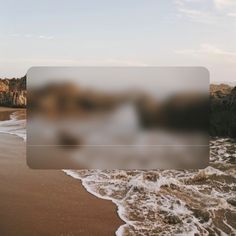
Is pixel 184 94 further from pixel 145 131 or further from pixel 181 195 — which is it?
pixel 181 195

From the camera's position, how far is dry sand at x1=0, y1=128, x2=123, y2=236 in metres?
2.57

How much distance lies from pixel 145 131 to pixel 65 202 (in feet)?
8.58

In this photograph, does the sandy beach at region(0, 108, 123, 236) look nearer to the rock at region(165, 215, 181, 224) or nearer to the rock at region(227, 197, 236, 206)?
the rock at region(165, 215, 181, 224)

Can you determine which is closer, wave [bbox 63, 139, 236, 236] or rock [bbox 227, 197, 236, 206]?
wave [bbox 63, 139, 236, 236]

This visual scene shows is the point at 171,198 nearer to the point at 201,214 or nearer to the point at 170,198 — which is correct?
the point at 170,198

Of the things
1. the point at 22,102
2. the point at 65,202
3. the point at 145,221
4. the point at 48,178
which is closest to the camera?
the point at 145,221

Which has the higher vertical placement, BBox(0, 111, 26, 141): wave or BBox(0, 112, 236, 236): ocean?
BBox(0, 112, 236, 236): ocean

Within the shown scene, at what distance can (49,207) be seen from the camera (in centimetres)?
297

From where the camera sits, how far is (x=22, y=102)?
42.3 ft

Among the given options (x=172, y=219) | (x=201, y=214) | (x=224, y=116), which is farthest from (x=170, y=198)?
(x=224, y=116)

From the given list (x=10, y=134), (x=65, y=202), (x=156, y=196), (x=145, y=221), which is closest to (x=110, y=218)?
(x=145, y=221)
